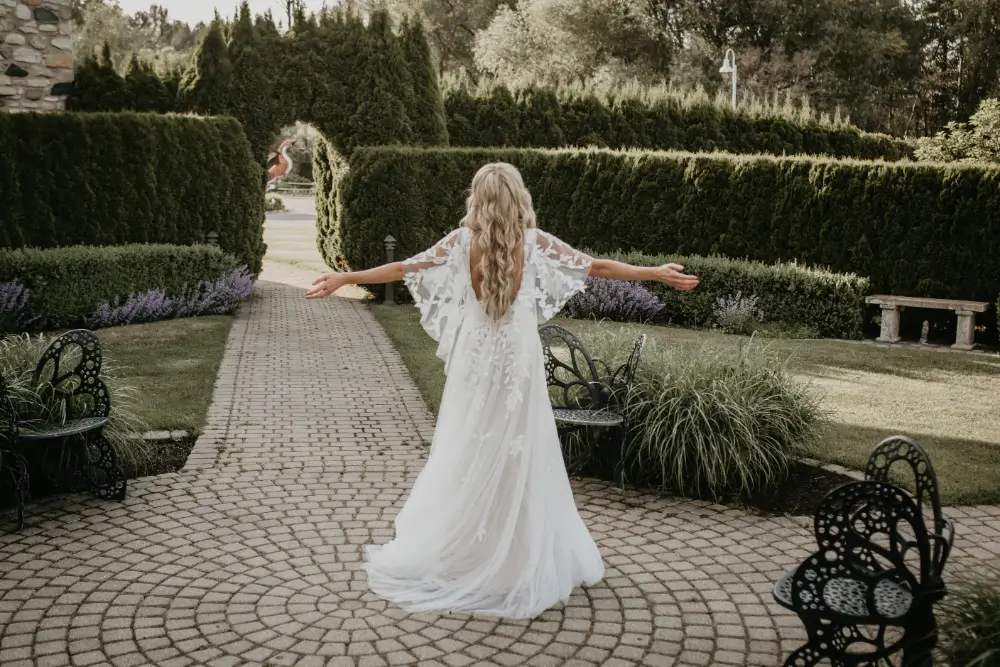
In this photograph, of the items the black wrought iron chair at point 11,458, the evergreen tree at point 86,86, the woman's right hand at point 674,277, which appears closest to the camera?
the woman's right hand at point 674,277

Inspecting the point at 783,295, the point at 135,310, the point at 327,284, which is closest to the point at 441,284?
the point at 327,284

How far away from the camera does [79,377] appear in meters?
6.47

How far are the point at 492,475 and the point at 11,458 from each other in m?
3.21

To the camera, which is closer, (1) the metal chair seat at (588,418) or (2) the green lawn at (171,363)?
(1) the metal chair seat at (588,418)

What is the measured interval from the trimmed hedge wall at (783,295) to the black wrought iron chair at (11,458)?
1008 centimetres

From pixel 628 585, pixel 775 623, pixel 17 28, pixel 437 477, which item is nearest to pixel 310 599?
pixel 437 477

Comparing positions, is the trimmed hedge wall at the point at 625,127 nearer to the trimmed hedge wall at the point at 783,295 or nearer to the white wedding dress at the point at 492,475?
the trimmed hedge wall at the point at 783,295

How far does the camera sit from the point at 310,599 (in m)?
4.58

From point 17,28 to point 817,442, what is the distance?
13027 millimetres

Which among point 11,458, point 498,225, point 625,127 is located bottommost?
point 11,458

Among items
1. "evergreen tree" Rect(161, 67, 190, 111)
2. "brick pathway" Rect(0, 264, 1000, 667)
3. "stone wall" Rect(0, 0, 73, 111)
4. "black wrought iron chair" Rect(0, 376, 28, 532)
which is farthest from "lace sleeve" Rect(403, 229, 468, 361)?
"evergreen tree" Rect(161, 67, 190, 111)

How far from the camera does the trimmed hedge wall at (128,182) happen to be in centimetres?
1261

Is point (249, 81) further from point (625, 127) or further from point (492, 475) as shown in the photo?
point (492, 475)

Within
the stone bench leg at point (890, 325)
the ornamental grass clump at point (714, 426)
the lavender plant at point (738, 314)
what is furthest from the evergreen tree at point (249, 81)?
the ornamental grass clump at point (714, 426)
